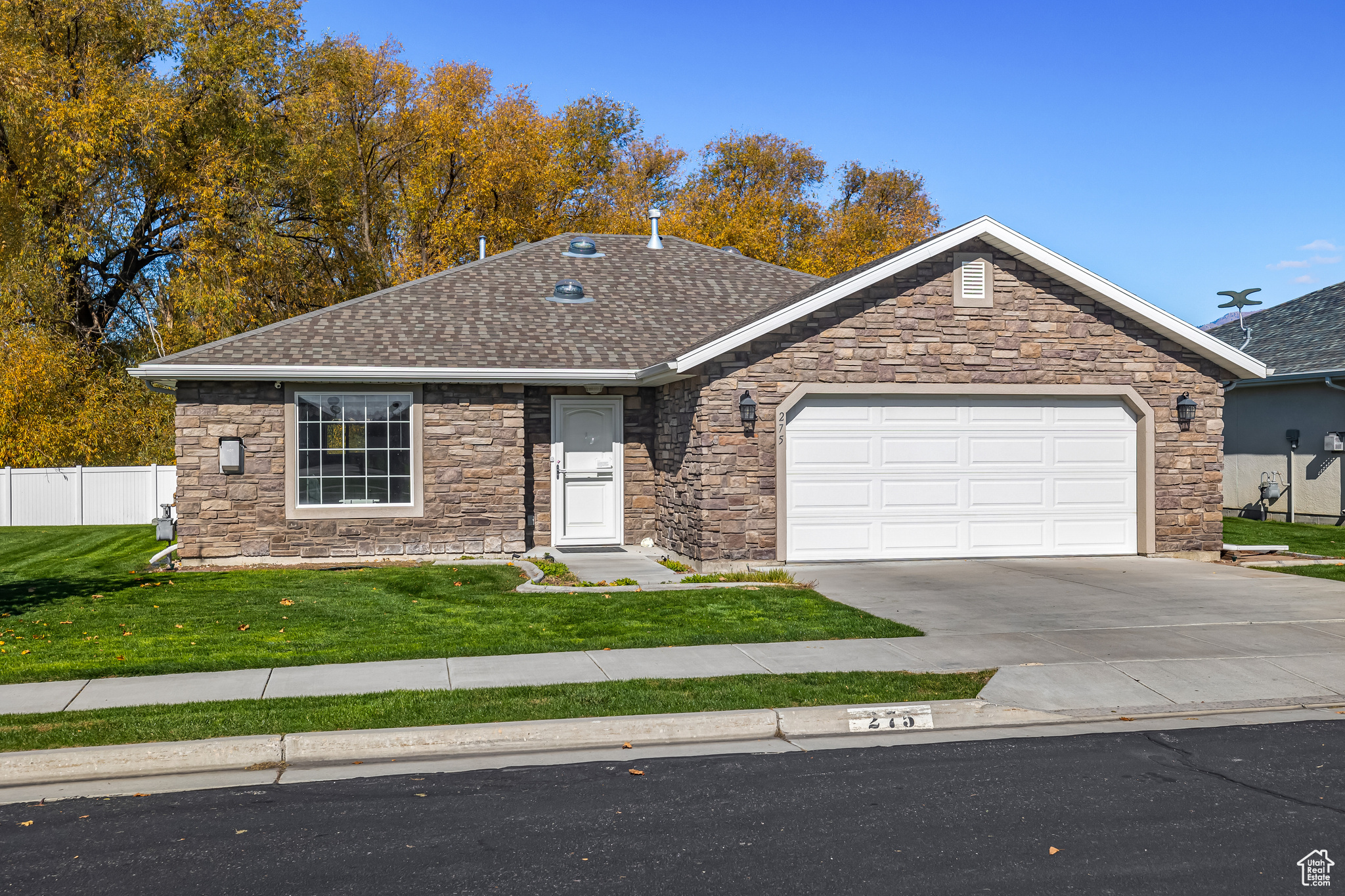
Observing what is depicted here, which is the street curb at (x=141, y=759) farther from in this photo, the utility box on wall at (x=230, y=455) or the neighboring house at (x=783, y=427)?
the utility box on wall at (x=230, y=455)

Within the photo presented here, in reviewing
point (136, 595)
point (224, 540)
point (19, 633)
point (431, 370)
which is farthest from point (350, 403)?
point (19, 633)

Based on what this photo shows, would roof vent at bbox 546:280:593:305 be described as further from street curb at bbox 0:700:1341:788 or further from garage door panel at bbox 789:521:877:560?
street curb at bbox 0:700:1341:788

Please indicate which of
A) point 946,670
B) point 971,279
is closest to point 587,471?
point 971,279

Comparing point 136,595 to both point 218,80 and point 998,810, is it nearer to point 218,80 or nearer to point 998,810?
point 998,810


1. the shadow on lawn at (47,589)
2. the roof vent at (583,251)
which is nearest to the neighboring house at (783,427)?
the shadow on lawn at (47,589)

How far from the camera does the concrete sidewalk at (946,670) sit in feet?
24.6

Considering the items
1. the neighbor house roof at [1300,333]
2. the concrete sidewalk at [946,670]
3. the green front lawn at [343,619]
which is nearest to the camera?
the concrete sidewalk at [946,670]

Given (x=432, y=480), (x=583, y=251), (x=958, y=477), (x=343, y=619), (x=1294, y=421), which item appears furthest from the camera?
(x=1294, y=421)

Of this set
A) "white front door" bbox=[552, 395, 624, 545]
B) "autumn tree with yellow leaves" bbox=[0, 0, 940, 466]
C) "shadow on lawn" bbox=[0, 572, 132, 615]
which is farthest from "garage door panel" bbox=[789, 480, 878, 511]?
"autumn tree with yellow leaves" bbox=[0, 0, 940, 466]

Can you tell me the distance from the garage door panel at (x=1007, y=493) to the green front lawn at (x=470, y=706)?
6.99 meters

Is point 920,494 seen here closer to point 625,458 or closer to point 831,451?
point 831,451

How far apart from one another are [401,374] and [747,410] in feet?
15.9

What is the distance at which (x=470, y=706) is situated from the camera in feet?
23.2

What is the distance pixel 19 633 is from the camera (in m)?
9.77
